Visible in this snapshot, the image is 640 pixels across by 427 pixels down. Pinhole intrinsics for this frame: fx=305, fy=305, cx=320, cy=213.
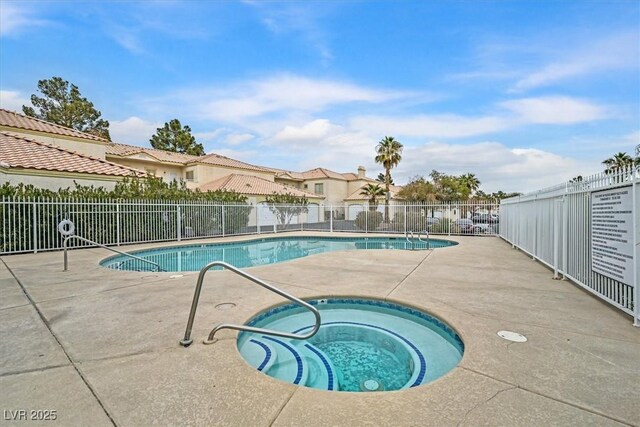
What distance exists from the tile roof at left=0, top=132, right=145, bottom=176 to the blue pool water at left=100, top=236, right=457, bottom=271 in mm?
5396

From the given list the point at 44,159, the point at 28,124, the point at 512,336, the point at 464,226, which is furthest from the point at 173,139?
the point at 512,336

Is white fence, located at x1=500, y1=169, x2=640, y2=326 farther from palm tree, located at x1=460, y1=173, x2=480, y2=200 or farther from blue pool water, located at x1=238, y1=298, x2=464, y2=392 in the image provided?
palm tree, located at x1=460, y1=173, x2=480, y2=200

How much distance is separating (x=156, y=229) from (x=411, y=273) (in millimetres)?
11799

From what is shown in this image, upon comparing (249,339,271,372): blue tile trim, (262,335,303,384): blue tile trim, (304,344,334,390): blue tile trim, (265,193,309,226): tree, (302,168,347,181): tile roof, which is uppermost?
(302,168,347,181): tile roof

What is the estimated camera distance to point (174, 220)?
14.6 meters

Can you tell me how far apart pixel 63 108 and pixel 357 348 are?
40639 millimetres

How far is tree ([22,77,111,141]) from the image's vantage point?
1225 inches

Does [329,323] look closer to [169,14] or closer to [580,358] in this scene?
[580,358]

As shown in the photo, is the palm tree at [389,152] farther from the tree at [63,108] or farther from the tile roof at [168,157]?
the tree at [63,108]

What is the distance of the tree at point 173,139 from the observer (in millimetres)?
39719

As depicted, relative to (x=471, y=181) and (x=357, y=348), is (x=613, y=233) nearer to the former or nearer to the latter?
(x=357, y=348)

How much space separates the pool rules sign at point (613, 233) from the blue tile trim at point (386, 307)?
7.64ft

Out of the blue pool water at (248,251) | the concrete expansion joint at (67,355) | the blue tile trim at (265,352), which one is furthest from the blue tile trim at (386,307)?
the blue pool water at (248,251)

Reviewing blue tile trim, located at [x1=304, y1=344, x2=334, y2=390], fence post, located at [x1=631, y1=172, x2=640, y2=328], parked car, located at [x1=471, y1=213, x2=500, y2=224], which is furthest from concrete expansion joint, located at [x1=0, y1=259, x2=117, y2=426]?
parked car, located at [x1=471, y1=213, x2=500, y2=224]
